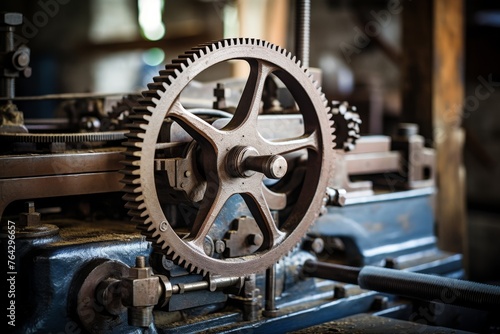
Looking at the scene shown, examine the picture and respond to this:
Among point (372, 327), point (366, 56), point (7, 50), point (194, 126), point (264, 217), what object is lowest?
point (372, 327)

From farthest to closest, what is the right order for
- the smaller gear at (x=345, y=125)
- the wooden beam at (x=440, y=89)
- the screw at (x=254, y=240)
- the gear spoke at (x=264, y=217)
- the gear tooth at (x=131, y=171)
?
1. the wooden beam at (x=440, y=89)
2. the smaller gear at (x=345, y=125)
3. the screw at (x=254, y=240)
4. the gear spoke at (x=264, y=217)
5. the gear tooth at (x=131, y=171)

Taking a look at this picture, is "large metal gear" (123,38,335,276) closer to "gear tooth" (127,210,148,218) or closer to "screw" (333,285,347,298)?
"gear tooth" (127,210,148,218)

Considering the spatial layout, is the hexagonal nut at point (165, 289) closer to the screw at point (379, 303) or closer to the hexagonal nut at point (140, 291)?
the hexagonal nut at point (140, 291)

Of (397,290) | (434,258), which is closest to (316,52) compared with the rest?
(434,258)

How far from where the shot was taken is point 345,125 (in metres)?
2.37

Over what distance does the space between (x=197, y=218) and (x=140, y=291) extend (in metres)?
0.23

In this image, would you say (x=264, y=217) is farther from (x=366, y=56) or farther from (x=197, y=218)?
(x=366, y=56)

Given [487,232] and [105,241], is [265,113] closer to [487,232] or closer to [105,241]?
[105,241]

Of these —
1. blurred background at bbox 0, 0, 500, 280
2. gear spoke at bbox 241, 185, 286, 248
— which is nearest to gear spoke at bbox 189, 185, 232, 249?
gear spoke at bbox 241, 185, 286, 248

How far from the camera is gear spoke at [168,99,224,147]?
1.74m

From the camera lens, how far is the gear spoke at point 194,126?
5.71 ft

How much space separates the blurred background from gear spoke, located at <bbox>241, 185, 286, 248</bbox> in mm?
1786

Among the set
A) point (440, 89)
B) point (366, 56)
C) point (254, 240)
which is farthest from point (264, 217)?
point (366, 56)

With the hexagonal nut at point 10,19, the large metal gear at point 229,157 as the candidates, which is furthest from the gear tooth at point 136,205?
the hexagonal nut at point 10,19
